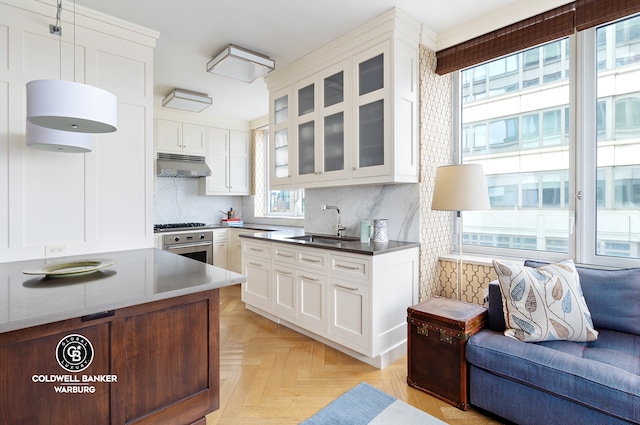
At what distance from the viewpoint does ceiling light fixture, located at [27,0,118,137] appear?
1357mm

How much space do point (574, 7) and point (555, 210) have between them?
4.60 feet

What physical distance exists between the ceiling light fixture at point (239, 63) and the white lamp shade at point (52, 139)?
4.92 feet

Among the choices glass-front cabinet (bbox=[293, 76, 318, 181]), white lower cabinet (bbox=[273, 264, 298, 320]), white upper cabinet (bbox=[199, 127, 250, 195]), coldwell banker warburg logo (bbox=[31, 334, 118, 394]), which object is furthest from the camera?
white upper cabinet (bbox=[199, 127, 250, 195])

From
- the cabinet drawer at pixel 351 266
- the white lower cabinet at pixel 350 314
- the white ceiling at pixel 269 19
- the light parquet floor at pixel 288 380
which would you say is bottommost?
the light parquet floor at pixel 288 380

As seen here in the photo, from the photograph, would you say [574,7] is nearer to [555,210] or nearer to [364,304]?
[555,210]

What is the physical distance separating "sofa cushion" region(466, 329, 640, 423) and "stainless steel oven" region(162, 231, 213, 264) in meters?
3.90

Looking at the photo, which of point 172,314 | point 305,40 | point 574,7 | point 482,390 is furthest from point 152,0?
point 482,390

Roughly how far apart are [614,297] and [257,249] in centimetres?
286

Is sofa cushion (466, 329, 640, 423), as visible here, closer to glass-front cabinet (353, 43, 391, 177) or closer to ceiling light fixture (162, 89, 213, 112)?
glass-front cabinet (353, 43, 391, 177)

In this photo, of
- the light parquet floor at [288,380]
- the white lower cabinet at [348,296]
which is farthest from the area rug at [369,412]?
the white lower cabinet at [348,296]

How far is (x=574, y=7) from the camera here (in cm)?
212

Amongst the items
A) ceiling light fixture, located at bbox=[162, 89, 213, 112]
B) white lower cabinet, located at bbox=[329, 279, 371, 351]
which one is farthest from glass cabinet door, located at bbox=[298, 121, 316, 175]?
ceiling light fixture, located at bbox=[162, 89, 213, 112]

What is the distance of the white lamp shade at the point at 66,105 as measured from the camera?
4.45 ft

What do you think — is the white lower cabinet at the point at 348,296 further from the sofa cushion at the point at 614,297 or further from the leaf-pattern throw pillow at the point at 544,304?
the sofa cushion at the point at 614,297
